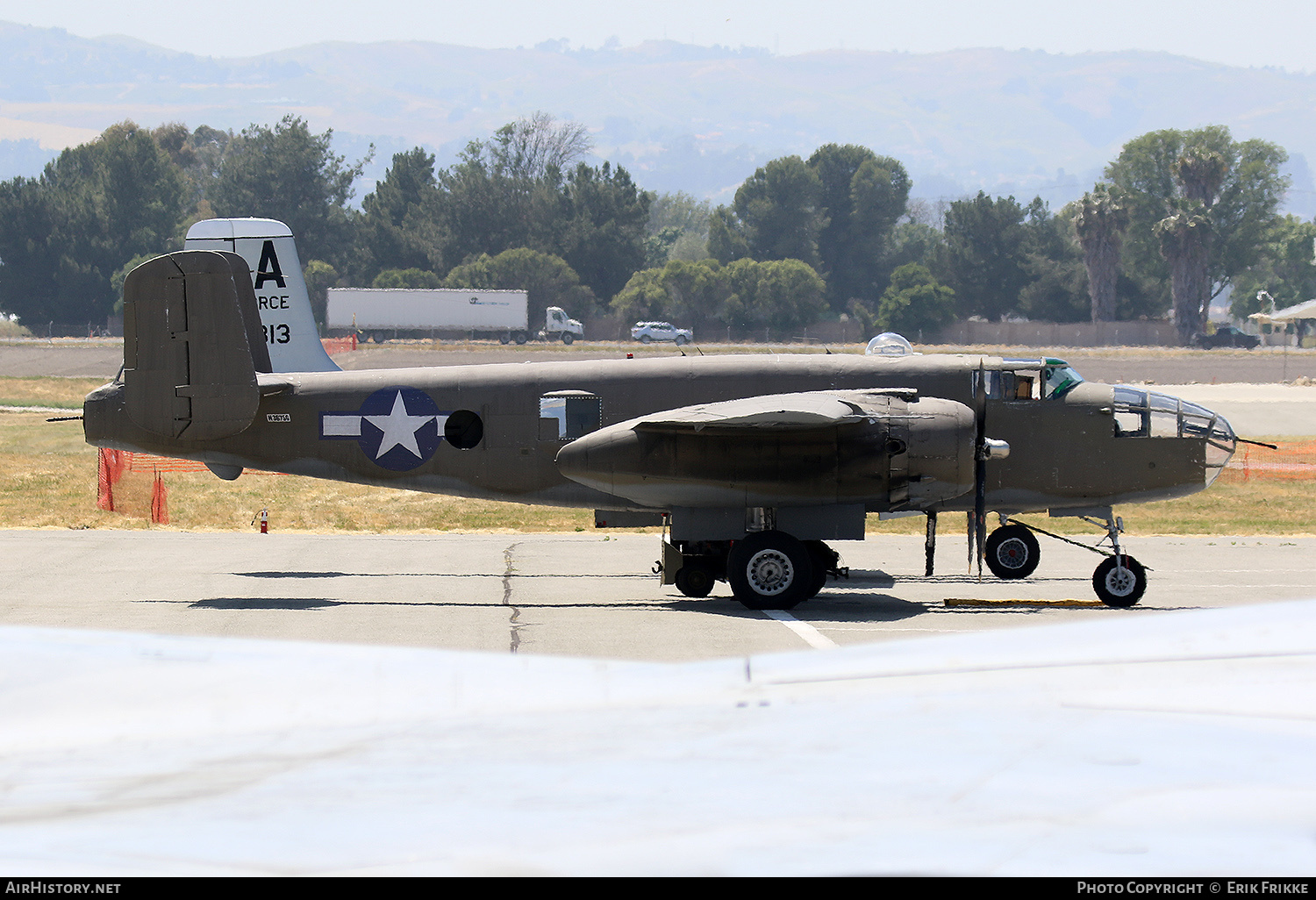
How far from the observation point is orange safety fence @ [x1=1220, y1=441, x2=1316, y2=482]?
34531 millimetres

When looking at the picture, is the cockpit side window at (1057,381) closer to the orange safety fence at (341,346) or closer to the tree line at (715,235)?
the orange safety fence at (341,346)

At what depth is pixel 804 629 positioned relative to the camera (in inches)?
554

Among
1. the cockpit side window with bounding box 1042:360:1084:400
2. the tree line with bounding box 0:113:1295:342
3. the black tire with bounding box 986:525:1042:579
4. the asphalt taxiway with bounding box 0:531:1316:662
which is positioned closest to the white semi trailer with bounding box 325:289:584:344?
the tree line with bounding box 0:113:1295:342

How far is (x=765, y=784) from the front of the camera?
10.7 feet

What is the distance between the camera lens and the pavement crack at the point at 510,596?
13.3 m

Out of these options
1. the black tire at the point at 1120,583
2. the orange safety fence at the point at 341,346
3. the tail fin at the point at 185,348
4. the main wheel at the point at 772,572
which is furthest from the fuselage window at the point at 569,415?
the orange safety fence at the point at 341,346

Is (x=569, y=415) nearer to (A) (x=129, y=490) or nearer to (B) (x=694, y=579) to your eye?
(B) (x=694, y=579)

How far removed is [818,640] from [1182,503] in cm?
2132

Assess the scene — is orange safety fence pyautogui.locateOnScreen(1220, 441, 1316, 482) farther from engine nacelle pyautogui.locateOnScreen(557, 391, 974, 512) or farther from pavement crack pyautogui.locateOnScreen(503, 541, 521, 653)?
pavement crack pyautogui.locateOnScreen(503, 541, 521, 653)

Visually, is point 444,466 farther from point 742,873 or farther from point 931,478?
point 742,873

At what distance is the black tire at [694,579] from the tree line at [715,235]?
99634 millimetres

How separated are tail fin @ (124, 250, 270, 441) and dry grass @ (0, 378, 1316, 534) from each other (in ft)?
26.0
